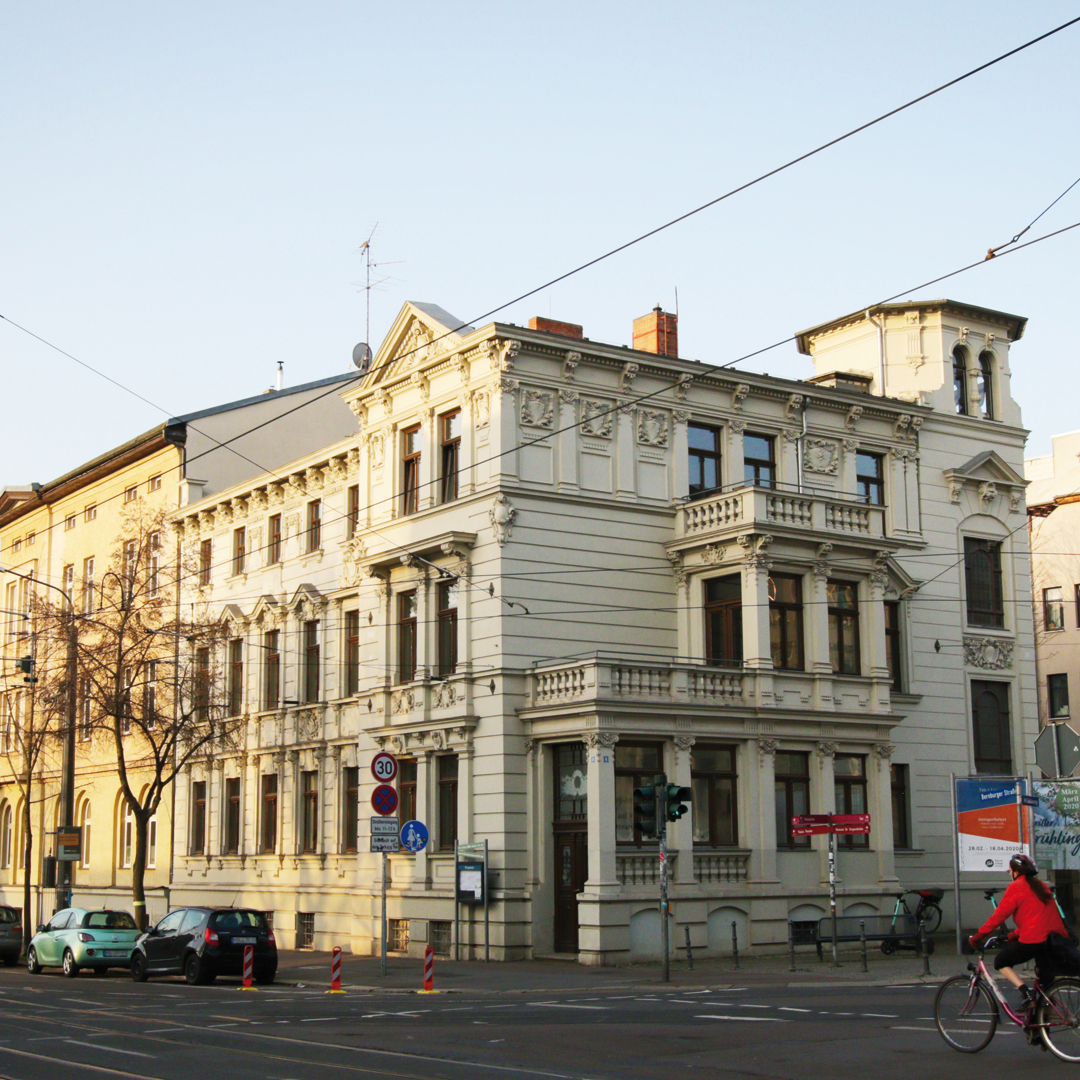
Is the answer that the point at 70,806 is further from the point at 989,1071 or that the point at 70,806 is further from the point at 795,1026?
the point at 989,1071

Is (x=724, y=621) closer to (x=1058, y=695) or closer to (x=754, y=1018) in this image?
(x=754, y=1018)

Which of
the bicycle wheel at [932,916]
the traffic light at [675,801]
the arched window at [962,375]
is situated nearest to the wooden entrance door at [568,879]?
the traffic light at [675,801]

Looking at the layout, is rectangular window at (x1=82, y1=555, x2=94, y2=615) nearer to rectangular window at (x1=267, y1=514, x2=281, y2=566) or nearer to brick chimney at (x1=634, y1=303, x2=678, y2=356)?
rectangular window at (x1=267, y1=514, x2=281, y2=566)

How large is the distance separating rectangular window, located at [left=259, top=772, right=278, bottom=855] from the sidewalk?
8.47 m

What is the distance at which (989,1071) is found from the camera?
13.1 meters

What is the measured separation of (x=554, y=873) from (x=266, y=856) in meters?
12.4

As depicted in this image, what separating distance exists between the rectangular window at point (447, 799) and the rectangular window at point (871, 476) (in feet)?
41.6

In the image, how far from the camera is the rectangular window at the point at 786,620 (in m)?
33.5

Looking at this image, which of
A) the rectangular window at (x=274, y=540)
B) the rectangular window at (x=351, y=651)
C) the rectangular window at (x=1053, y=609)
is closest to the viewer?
the rectangular window at (x=351, y=651)

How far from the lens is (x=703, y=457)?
3616 cm

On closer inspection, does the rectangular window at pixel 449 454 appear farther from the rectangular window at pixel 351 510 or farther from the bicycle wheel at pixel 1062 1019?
the bicycle wheel at pixel 1062 1019

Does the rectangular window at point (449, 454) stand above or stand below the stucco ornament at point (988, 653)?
above

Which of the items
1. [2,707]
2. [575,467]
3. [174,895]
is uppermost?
[575,467]

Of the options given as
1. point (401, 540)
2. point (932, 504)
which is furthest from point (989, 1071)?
point (932, 504)
